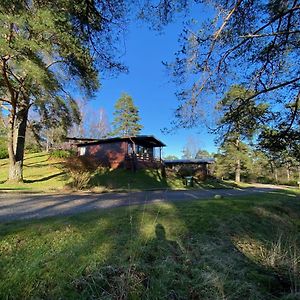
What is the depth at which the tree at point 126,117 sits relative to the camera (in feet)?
165

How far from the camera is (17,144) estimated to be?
611 inches

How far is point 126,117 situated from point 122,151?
25648 millimetres

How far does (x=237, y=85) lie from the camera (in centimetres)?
659

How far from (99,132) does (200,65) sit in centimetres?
4184

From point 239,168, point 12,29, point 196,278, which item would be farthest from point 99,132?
point 196,278

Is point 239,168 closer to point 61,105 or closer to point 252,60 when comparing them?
point 61,105

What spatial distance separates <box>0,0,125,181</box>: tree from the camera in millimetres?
4258

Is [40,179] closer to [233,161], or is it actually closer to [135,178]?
[135,178]

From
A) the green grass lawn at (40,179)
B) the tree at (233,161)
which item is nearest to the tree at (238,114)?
the green grass lawn at (40,179)

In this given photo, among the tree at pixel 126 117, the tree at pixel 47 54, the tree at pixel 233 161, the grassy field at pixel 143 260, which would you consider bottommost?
the grassy field at pixel 143 260

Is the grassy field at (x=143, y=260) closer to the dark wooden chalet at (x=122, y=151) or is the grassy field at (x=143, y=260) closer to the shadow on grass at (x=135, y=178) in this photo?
the shadow on grass at (x=135, y=178)

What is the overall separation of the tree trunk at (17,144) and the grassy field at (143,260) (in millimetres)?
12085

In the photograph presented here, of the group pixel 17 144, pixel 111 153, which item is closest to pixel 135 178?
pixel 111 153

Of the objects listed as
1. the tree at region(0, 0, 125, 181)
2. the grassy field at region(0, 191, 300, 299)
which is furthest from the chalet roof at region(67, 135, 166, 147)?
the grassy field at region(0, 191, 300, 299)
